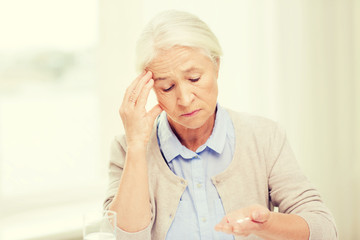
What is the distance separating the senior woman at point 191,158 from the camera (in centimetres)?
156

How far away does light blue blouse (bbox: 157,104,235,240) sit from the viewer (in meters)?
1.64

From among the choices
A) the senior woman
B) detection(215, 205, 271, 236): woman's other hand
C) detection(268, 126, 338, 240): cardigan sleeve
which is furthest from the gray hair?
detection(215, 205, 271, 236): woman's other hand

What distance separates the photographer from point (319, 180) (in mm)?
2686

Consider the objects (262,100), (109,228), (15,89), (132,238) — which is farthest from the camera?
(262,100)

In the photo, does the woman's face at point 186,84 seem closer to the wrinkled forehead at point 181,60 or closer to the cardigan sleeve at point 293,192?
the wrinkled forehead at point 181,60

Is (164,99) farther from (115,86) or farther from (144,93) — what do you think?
(115,86)

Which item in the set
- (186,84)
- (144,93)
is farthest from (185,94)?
(144,93)

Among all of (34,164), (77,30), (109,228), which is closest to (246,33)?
(77,30)

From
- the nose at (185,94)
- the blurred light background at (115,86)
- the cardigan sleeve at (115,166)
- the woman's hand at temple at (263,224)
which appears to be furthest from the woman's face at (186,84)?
the blurred light background at (115,86)

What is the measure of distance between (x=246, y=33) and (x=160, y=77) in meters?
1.10

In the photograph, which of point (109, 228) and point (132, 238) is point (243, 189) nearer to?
point (132, 238)

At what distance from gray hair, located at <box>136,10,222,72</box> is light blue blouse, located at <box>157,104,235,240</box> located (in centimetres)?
29

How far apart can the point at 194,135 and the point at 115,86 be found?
80cm

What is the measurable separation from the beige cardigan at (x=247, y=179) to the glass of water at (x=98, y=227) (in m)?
0.35
